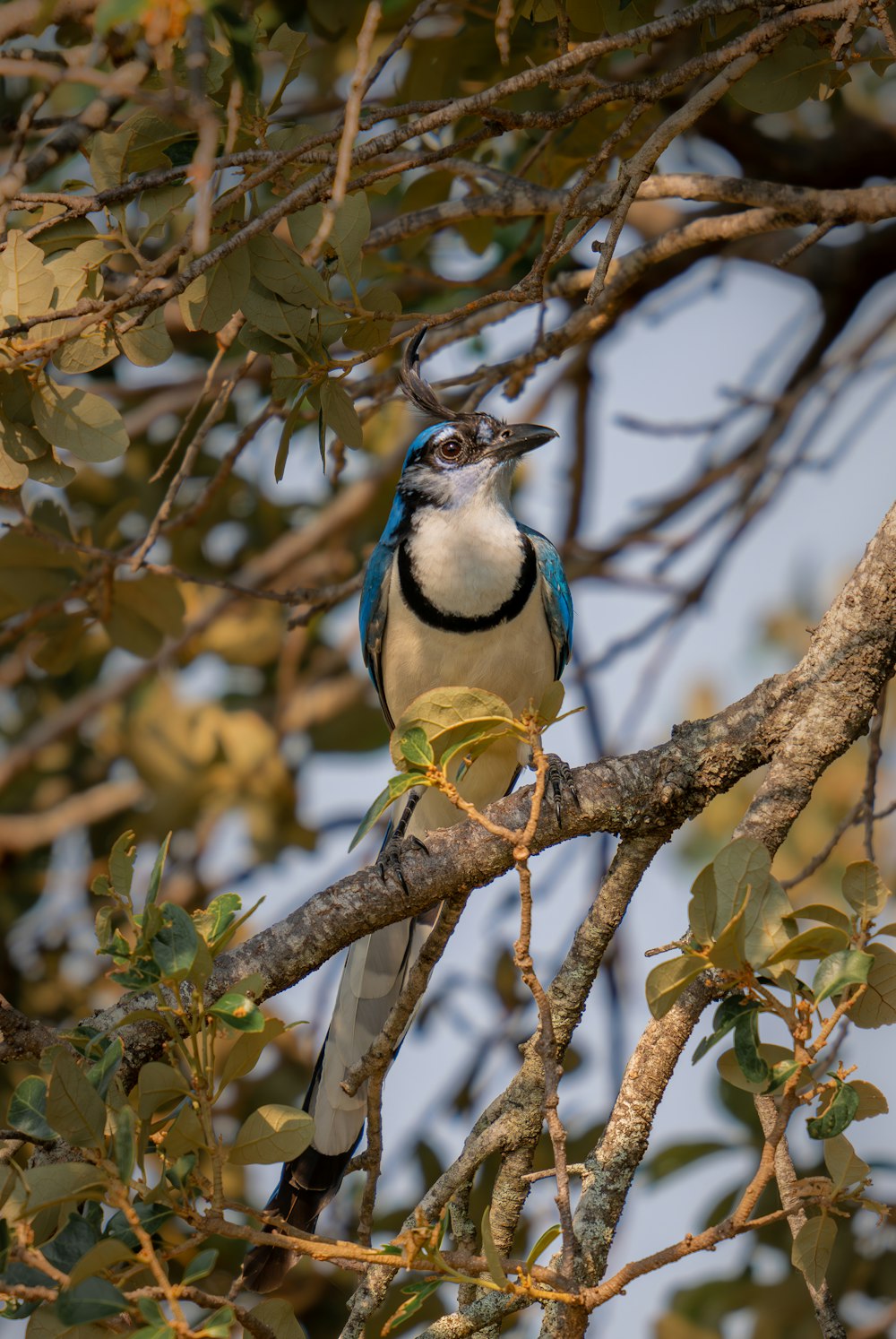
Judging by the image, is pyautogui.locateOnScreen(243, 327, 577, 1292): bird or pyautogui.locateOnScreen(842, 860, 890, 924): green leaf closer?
pyautogui.locateOnScreen(842, 860, 890, 924): green leaf

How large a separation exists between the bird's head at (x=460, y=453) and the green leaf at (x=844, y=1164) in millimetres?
2745

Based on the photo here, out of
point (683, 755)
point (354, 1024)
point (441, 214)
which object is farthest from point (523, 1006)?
point (441, 214)

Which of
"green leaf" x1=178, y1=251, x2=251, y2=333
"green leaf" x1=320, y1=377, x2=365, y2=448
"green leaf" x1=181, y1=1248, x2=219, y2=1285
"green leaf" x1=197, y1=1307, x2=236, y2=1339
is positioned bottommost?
"green leaf" x1=197, y1=1307, x2=236, y2=1339

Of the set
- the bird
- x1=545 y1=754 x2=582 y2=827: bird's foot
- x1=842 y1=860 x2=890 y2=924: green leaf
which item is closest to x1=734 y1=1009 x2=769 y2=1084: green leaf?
x1=842 y1=860 x2=890 y2=924: green leaf

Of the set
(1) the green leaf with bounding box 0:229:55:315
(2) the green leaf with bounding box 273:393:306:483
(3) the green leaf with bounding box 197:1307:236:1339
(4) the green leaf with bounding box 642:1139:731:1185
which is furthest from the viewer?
(4) the green leaf with bounding box 642:1139:731:1185

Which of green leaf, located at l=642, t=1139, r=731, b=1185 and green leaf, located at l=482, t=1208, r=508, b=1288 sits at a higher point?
green leaf, located at l=642, t=1139, r=731, b=1185

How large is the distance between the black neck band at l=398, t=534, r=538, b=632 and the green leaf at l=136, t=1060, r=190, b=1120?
227 cm

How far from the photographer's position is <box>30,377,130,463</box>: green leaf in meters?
2.64

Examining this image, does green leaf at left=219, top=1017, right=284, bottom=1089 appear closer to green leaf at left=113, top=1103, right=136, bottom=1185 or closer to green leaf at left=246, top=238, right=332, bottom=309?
green leaf at left=113, top=1103, right=136, bottom=1185

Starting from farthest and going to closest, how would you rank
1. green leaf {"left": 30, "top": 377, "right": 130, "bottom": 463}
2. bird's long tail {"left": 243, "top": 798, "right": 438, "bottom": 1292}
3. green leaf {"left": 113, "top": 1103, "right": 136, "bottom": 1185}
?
bird's long tail {"left": 243, "top": 798, "right": 438, "bottom": 1292} < green leaf {"left": 30, "top": 377, "right": 130, "bottom": 463} < green leaf {"left": 113, "top": 1103, "right": 136, "bottom": 1185}

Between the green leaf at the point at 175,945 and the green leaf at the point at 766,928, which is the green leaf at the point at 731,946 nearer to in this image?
the green leaf at the point at 766,928

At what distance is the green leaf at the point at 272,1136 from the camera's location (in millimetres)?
2082

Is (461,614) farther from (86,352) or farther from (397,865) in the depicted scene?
(86,352)

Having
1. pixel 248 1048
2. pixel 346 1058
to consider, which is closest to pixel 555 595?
pixel 346 1058
